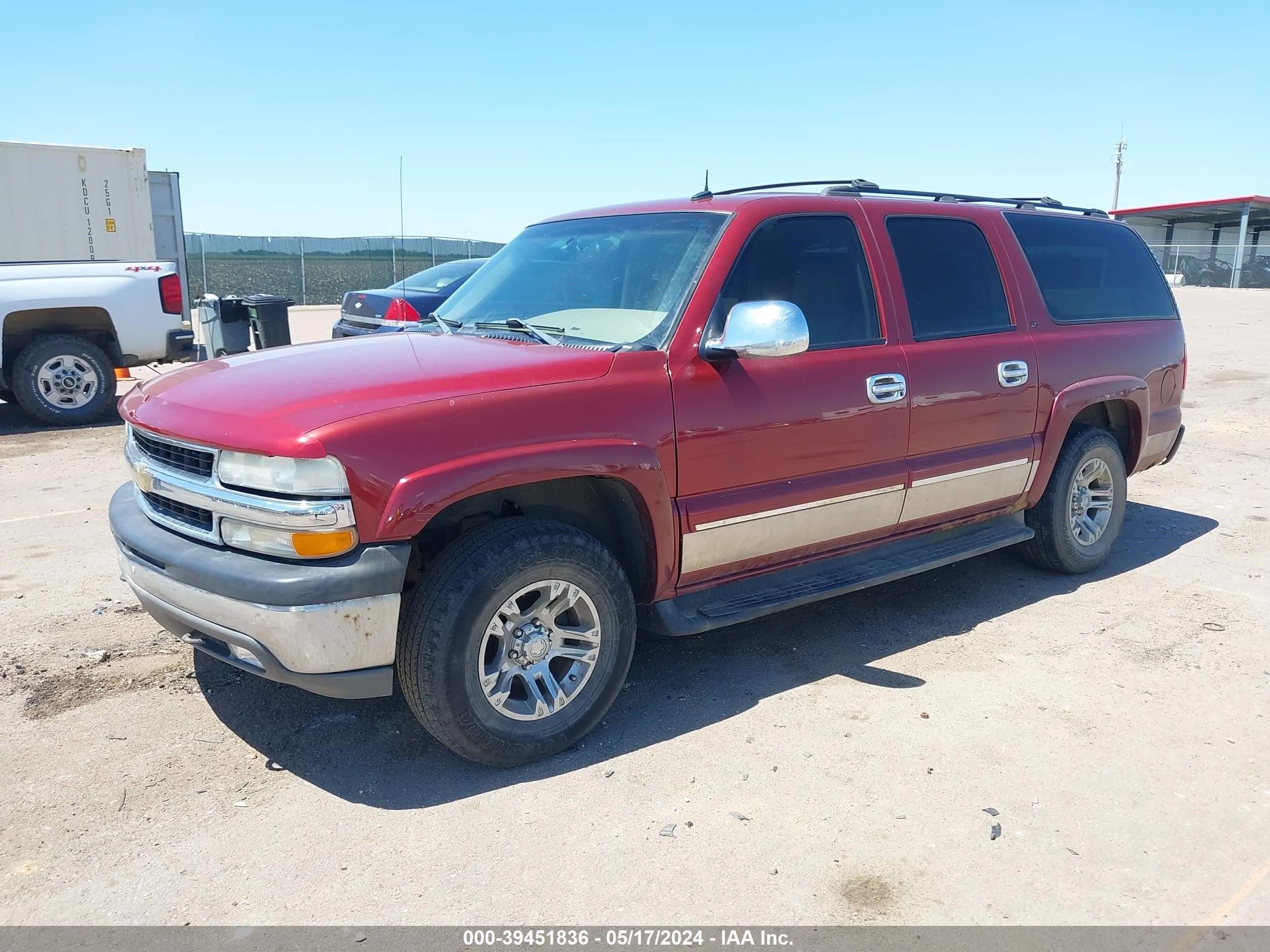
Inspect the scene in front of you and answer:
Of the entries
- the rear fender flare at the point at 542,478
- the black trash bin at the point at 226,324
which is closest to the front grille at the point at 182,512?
the rear fender flare at the point at 542,478

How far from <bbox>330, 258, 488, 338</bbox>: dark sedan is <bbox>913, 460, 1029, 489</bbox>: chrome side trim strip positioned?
6.65 meters

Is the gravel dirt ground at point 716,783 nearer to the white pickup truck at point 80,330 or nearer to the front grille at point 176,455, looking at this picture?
the front grille at point 176,455

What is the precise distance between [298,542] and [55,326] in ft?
27.0

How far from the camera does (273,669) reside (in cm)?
305

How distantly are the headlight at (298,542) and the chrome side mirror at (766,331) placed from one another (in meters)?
1.51

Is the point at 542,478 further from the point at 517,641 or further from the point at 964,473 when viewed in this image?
the point at 964,473

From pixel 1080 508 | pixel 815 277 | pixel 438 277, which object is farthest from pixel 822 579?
pixel 438 277

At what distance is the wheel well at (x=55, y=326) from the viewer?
9.34 m

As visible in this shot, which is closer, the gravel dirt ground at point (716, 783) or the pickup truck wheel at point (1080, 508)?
the gravel dirt ground at point (716, 783)

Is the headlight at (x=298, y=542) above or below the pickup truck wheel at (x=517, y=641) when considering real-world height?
above

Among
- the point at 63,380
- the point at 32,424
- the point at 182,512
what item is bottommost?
the point at 32,424

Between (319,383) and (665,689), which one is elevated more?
(319,383)

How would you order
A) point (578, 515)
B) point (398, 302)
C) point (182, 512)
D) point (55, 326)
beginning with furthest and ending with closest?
point (398, 302), point (55, 326), point (578, 515), point (182, 512)

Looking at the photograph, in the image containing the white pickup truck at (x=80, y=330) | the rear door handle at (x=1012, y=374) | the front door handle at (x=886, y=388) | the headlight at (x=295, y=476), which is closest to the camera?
the headlight at (x=295, y=476)
